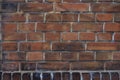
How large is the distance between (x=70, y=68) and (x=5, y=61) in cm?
54

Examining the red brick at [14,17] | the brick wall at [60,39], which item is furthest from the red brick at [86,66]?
the red brick at [14,17]

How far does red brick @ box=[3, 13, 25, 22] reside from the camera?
2.06 m

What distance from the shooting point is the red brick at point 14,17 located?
6.77 feet

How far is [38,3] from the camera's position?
2082mm

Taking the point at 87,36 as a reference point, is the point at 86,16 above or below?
above

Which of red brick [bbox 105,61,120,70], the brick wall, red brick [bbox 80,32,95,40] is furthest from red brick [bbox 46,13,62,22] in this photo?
red brick [bbox 105,61,120,70]

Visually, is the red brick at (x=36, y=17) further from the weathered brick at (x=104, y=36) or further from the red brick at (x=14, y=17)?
the weathered brick at (x=104, y=36)

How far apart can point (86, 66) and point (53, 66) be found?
28 centimetres

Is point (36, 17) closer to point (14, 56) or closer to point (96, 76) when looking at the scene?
point (14, 56)

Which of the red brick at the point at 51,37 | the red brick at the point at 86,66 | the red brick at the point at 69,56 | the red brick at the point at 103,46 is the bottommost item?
the red brick at the point at 86,66

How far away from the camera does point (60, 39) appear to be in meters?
2.08

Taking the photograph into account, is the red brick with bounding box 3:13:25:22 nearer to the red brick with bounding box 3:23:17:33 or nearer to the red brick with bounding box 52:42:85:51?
the red brick with bounding box 3:23:17:33

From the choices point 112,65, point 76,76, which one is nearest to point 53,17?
point 76,76

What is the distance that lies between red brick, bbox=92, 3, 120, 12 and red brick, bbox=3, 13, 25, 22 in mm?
607
